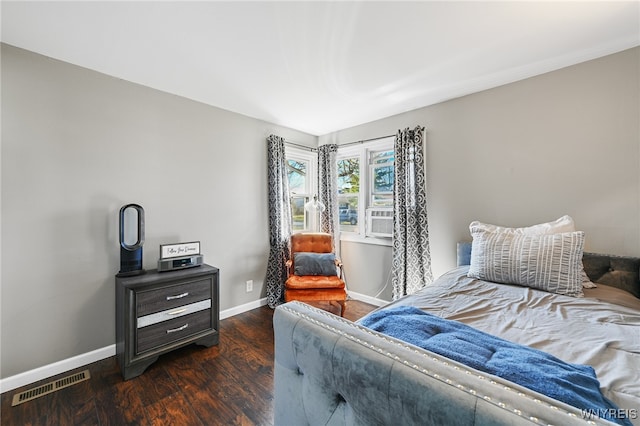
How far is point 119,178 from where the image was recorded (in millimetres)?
2285

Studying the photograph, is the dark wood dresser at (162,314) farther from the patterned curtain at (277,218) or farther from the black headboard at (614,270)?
the black headboard at (614,270)

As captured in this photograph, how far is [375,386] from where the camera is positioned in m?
0.72

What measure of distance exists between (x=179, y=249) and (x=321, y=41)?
2184mm

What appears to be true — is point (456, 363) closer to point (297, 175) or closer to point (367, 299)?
point (367, 299)

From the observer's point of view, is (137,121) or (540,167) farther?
(137,121)

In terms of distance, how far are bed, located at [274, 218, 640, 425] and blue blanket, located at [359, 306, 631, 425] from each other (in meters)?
0.03

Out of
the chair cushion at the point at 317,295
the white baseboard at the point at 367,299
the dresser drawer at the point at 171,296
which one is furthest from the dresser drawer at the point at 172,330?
the white baseboard at the point at 367,299

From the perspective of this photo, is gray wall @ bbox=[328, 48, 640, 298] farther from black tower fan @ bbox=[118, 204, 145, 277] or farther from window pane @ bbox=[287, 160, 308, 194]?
black tower fan @ bbox=[118, 204, 145, 277]

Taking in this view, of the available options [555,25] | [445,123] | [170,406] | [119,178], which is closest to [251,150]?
[119,178]

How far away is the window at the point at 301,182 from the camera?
12.5ft

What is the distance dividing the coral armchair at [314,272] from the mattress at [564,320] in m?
1.23

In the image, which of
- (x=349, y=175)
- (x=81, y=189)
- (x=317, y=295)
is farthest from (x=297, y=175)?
(x=81, y=189)

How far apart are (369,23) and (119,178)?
7.92 ft

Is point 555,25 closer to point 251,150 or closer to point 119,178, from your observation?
point 251,150
